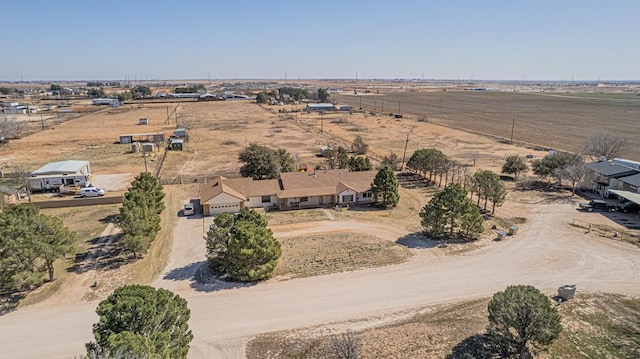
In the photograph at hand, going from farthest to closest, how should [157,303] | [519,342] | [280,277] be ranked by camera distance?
[280,277] → [519,342] → [157,303]

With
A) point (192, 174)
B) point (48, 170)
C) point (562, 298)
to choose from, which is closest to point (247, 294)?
point (562, 298)

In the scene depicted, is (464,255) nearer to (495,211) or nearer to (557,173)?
(495,211)

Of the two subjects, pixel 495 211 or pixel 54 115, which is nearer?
pixel 495 211

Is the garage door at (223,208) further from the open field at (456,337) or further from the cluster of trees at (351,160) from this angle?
the open field at (456,337)

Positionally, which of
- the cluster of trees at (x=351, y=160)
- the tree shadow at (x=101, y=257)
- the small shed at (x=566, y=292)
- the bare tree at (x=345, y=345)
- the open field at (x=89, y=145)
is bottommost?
the tree shadow at (x=101, y=257)

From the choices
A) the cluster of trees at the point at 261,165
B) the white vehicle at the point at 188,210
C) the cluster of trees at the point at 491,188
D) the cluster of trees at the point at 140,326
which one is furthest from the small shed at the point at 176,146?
the cluster of trees at the point at 140,326

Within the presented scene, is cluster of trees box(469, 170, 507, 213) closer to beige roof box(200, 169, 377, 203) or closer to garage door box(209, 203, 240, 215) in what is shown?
beige roof box(200, 169, 377, 203)
